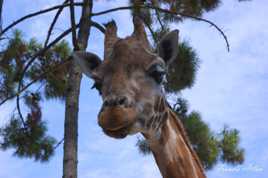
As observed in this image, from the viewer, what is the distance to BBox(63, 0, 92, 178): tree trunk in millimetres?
6484

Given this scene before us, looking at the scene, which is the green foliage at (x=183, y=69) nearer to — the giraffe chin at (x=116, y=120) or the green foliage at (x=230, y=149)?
the green foliage at (x=230, y=149)

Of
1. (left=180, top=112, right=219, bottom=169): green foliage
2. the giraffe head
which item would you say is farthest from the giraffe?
(left=180, top=112, right=219, bottom=169): green foliage

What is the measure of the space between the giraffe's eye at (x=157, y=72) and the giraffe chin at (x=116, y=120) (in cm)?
40

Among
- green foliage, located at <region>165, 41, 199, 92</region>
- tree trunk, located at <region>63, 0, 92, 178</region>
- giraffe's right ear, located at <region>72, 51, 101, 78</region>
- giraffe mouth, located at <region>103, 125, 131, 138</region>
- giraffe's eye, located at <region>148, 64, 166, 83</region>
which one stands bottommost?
giraffe mouth, located at <region>103, 125, 131, 138</region>

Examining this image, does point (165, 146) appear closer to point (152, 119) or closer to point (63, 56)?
point (152, 119)

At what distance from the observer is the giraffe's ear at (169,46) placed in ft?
12.8

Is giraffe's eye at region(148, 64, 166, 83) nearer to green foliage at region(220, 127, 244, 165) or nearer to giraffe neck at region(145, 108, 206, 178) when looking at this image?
giraffe neck at region(145, 108, 206, 178)

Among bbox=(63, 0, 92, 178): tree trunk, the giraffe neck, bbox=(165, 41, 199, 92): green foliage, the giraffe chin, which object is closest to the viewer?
the giraffe chin

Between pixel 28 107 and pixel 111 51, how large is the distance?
5.08 meters

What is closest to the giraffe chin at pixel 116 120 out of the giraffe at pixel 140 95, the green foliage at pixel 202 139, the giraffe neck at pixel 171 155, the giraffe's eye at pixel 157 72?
the giraffe at pixel 140 95

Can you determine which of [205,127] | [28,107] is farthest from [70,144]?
[205,127]

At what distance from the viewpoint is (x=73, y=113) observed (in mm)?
6914

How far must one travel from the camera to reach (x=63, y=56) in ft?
29.0

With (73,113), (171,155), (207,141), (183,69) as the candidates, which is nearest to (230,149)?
(207,141)
